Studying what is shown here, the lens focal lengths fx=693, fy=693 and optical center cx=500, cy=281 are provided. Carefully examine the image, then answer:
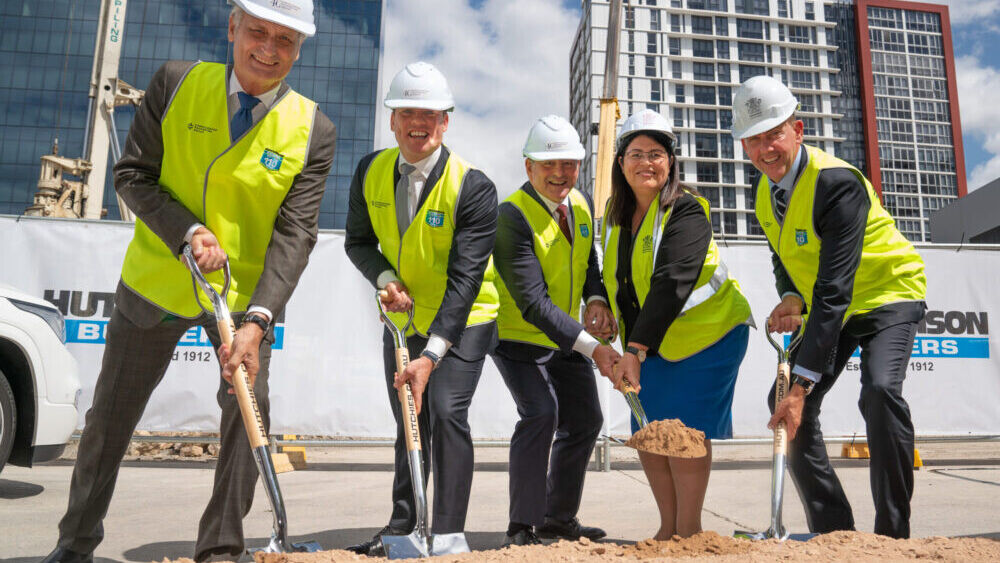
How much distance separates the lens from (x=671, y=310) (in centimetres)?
275

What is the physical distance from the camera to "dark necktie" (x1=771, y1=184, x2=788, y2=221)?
289cm

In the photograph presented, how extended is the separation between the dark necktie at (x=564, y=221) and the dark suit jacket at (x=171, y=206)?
1.21 m

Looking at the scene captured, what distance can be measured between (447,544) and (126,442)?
47.3 inches

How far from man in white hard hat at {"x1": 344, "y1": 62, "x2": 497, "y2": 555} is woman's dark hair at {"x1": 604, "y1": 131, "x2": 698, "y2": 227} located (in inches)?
22.7

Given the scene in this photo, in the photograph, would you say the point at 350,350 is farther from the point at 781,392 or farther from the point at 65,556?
the point at 781,392

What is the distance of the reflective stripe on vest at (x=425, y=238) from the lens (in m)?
2.81

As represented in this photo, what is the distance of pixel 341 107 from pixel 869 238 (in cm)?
5861

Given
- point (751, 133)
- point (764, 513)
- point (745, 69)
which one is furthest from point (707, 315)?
point (745, 69)

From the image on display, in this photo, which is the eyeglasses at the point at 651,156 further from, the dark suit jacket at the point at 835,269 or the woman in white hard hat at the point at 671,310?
the dark suit jacket at the point at 835,269

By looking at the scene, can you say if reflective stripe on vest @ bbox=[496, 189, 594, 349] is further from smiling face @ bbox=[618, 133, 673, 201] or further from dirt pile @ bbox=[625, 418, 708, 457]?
dirt pile @ bbox=[625, 418, 708, 457]

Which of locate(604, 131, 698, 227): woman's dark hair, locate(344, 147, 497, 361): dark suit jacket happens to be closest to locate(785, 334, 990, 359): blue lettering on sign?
locate(604, 131, 698, 227): woman's dark hair

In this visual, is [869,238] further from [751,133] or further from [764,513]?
[764,513]

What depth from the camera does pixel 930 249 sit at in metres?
6.26

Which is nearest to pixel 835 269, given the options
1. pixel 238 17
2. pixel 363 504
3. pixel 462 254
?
pixel 462 254
